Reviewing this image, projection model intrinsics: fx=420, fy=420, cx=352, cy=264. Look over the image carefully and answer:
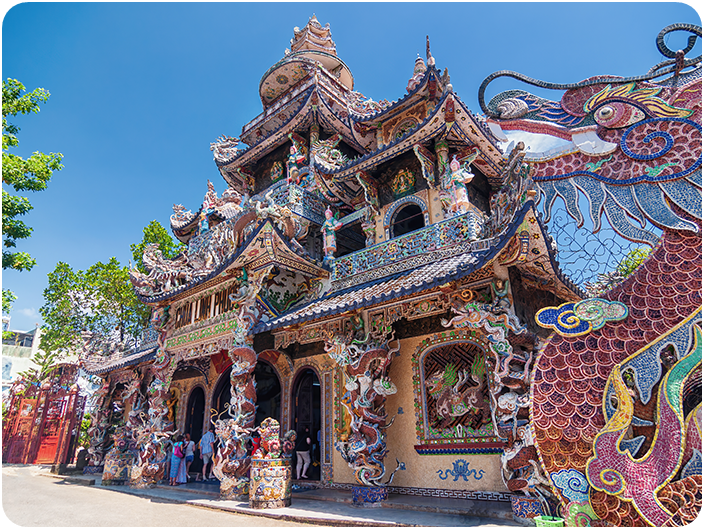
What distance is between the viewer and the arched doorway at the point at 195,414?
45.9ft

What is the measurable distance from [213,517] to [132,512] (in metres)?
1.75

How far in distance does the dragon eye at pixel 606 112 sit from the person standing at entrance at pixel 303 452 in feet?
31.9

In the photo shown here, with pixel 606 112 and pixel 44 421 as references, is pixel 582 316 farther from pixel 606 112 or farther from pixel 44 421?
pixel 44 421

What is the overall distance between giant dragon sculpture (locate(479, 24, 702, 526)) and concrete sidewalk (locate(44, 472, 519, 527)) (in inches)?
57.0

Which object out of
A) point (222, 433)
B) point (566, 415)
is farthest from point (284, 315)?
point (566, 415)

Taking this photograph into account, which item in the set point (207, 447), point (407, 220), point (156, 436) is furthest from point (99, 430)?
point (407, 220)

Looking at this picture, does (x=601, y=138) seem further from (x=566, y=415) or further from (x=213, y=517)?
(x=213, y=517)

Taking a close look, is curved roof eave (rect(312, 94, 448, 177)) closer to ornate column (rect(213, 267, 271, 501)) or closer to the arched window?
the arched window

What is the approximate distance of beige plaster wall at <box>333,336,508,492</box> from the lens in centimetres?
722

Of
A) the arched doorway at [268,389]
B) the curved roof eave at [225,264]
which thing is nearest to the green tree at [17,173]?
the curved roof eave at [225,264]

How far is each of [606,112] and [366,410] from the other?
23.1 feet

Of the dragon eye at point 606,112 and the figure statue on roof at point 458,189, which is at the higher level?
the dragon eye at point 606,112

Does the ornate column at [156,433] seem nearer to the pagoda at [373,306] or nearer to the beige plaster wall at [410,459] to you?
the pagoda at [373,306]

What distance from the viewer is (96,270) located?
21.9m
